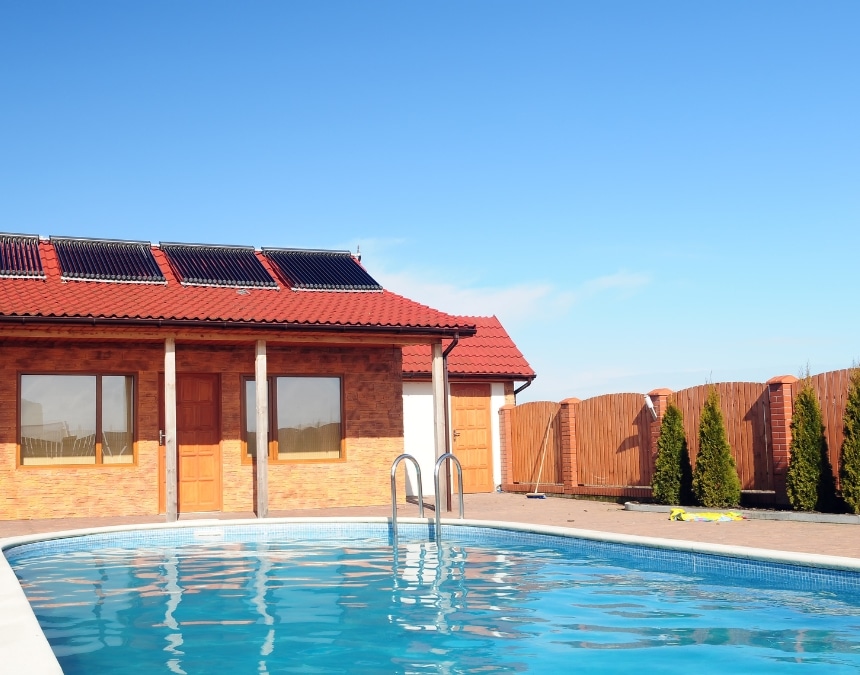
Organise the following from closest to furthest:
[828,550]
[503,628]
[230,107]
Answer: [503,628]
[828,550]
[230,107]

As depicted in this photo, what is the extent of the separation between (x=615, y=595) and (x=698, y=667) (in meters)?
2.47

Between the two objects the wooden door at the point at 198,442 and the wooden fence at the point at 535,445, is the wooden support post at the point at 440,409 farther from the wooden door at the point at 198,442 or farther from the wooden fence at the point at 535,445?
the wooden fence at the point at 535,445

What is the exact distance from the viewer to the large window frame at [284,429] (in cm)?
1606

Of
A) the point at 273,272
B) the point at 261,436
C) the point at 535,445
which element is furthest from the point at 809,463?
the point at 273,272

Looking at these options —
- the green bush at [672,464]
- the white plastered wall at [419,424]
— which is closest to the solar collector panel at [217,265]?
the white plastered wall at [419,424]

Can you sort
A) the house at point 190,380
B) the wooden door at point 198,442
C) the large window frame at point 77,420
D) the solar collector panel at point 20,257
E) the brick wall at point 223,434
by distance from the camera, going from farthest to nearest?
the wooden door at point 198,442 < the solar collector panel at point 20,257 < the large window frame at point 77,420 < the brick wall at point 223,434 < the house at point 190,380

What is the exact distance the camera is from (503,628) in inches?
258

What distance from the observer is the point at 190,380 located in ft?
52.0

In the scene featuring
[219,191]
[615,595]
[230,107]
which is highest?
[230,107]

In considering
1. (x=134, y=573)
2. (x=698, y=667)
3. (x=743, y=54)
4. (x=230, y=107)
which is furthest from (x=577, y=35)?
(x=698, y=667)

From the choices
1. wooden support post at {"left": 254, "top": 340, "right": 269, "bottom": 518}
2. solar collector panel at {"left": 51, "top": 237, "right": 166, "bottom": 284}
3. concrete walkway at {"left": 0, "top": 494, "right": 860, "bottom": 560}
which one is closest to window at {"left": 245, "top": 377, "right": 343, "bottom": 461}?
concrete walkway at {"left": 0, "top": 494, "right": 860, "bottom": 560}

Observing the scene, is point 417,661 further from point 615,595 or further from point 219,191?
point 219,191

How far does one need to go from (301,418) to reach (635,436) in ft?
20.7

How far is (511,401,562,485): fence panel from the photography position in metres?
19.7
